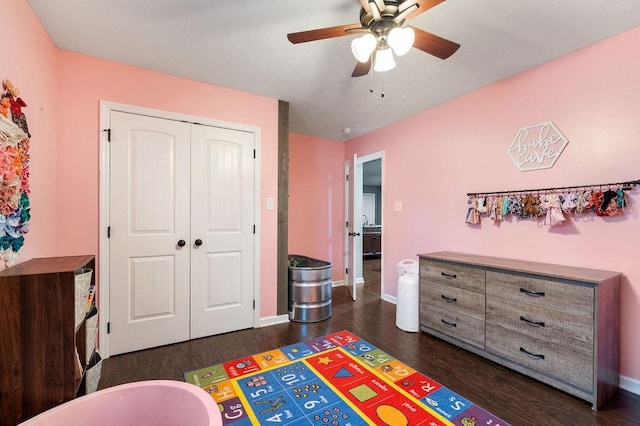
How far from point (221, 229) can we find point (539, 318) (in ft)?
9.25

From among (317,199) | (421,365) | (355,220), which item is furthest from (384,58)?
(317,199)

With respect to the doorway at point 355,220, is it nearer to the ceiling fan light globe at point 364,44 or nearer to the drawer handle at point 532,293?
the drawer handle at point 532,293

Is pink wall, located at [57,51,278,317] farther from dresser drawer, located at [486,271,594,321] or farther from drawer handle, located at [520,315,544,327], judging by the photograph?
drawer handle, located at [520,315,544,327]

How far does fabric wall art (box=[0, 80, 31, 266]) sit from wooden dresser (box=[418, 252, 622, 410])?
3.09m

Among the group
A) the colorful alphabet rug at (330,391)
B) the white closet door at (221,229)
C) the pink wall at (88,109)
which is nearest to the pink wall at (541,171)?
the colorful alphabet rug at (330,391)

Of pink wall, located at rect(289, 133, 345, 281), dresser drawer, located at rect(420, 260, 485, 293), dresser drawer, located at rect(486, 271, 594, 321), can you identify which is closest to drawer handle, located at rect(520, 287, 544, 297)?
dresser drawer, located at rect(486, 271, 594, 321)

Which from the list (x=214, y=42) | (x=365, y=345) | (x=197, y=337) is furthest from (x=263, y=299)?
(x=214, y=42)

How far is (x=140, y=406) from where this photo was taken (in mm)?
993

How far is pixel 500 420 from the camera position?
164 cm

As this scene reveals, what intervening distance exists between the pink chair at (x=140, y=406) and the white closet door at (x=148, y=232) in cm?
176

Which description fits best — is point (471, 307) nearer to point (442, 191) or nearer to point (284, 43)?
point (442, 191)

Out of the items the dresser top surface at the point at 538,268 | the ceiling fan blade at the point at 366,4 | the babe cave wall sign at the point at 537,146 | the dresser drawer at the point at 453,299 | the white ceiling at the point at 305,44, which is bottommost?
the dresser drawer at the point at 453,299

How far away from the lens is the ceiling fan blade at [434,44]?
1.58 m

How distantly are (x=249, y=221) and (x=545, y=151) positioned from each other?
285cm
